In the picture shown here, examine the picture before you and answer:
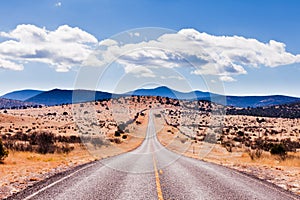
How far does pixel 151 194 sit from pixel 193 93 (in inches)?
443

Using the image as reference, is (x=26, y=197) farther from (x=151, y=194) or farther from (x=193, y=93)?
(x=193, y=93)

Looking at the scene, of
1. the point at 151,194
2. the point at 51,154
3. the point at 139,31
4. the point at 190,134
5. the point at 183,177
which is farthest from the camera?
the point at 190,134

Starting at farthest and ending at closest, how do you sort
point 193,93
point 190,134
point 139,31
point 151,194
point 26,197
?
point 190,134 < point 193,93 < point 139,31 < point 151,194 < point 26,197

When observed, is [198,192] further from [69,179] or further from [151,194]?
[69,179]

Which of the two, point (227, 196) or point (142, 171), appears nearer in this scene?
point (227, 196)

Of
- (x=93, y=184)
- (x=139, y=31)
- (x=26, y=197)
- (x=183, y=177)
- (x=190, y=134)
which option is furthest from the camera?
(x=190, y=134)

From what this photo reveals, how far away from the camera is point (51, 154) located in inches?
1104

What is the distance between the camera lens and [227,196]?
1059 centimetres

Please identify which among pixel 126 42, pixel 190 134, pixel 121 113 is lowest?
pixel 190 134

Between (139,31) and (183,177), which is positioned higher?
(139,31)

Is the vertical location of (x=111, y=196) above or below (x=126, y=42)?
below

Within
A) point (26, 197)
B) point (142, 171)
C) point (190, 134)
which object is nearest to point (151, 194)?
point (26, 197)

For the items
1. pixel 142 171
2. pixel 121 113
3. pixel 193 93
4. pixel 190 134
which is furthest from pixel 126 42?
pixel 190 134

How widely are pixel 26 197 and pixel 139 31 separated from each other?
484 inches
